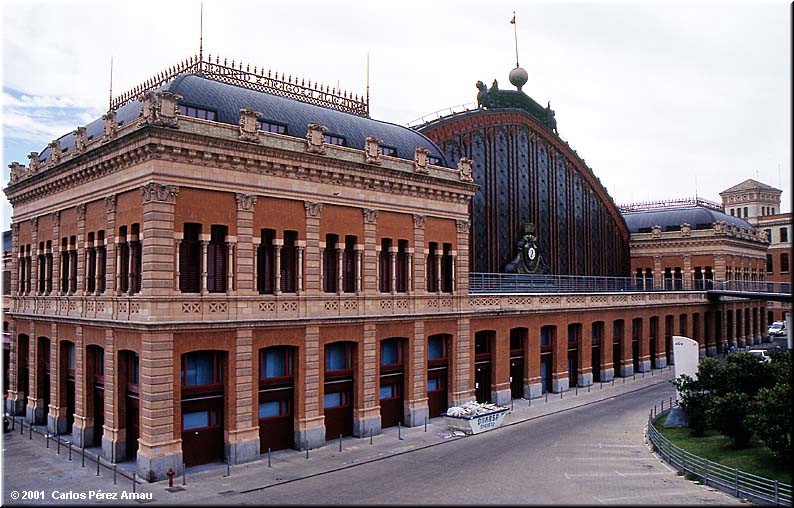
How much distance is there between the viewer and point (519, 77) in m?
65.4

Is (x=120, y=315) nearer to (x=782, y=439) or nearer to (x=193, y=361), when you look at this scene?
(x=193, y=361)

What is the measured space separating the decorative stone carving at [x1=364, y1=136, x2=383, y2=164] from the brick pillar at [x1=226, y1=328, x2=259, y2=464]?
12.1 metres

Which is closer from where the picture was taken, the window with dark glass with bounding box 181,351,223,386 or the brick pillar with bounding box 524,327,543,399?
Result: the window with dark glass with bounding box 181,351,223,386

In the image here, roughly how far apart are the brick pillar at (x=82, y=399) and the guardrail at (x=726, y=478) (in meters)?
29.3

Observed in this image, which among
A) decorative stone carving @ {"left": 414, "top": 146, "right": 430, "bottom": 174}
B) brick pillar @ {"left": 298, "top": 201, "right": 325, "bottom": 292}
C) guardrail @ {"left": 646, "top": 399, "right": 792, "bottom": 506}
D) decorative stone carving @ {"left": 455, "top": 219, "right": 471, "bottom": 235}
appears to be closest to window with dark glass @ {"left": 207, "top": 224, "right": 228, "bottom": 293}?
brick pillar @ {"left": 298, "top": 201, "right": 325, "bottom": 292}

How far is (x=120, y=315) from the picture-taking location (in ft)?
104

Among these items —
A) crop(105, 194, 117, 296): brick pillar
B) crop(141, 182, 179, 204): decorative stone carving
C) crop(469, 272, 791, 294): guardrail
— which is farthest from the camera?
crop(469, 272, 791, 294): guardrail

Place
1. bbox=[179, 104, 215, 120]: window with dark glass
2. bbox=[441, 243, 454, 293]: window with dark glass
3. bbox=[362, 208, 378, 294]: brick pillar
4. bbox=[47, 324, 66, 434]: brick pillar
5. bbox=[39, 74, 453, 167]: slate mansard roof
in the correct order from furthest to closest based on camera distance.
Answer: bbox=[441, 243, 454, 293]: window with dark glass → bbox=[362, 208, 378, 294]: brick pillar → bbox=[47, 324, 66, 434]: brick pillar → bbox=[39, 74, 453, 167]: slate mansard roof → bbox=[179, 104, 215, 120]: window with dark glass

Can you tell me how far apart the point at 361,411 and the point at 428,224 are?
491 inches

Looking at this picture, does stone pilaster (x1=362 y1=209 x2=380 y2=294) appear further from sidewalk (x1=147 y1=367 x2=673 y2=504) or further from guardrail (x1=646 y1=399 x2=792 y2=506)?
guardrail (x1=646 y1=399 x2=792 y2=506)

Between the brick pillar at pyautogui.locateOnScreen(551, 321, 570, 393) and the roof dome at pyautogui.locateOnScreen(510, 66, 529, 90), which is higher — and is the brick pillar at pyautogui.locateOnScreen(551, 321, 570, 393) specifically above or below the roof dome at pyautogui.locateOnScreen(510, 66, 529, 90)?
below

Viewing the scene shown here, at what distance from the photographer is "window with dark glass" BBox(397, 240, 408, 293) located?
40.5 metres

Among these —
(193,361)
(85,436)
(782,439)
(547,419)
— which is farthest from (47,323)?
(782,439)

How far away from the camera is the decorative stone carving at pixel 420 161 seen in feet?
135
